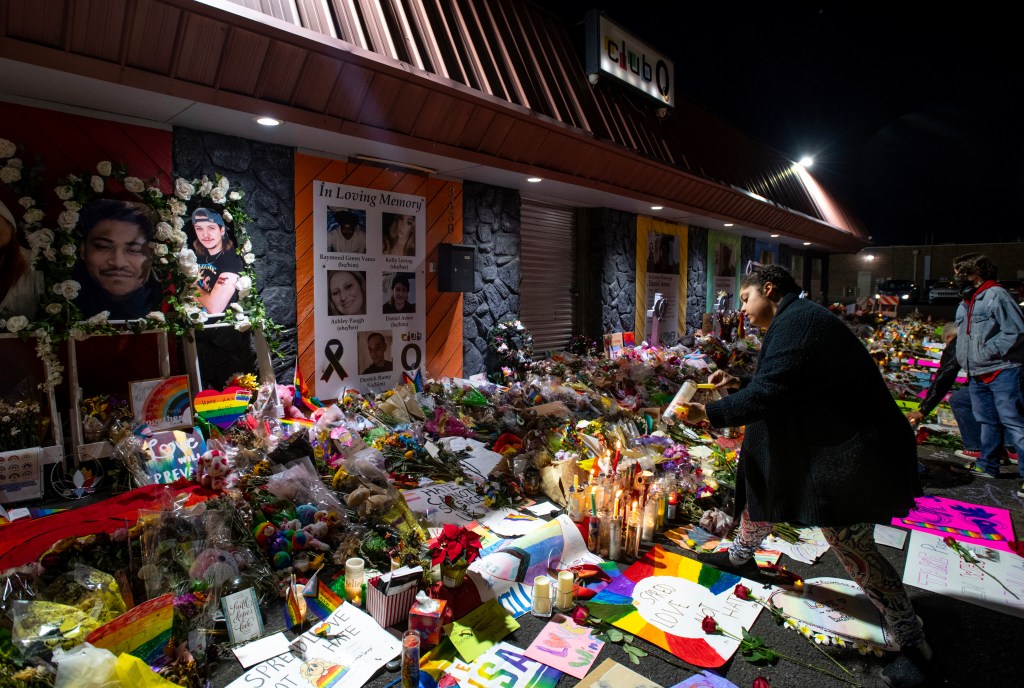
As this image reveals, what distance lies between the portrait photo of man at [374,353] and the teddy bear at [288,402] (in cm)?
112

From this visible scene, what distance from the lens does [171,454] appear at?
430 centimetres

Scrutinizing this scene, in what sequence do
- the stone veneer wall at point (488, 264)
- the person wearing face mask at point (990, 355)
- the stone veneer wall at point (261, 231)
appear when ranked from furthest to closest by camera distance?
the stone veneer wall at point (488, 264) → the person wearing face mask at point (990, 355) → the stone veneer wall at point (261, 231)

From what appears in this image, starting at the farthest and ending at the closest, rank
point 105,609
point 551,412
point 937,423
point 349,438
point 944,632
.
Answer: point 937,423 < point 551,412 < point 349,438 < point 944,632 < point 105,609

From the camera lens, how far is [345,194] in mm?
5953

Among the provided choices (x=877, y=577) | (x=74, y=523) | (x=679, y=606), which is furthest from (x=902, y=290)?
(x=74, y=523)

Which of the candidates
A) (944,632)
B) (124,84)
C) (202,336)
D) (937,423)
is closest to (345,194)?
(202,336)

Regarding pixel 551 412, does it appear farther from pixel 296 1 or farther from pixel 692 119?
pixel 692 119

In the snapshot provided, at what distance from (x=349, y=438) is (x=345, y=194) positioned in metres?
2.74

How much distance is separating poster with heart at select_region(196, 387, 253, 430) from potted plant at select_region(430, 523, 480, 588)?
107 inches

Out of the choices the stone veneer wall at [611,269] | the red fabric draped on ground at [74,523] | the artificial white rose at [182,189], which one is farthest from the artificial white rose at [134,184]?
the stone veneer wall at [611,269]

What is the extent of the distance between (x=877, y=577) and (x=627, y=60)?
734 cm

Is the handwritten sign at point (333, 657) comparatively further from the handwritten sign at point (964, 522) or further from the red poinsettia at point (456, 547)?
the handwritten sign at point (964, 522)

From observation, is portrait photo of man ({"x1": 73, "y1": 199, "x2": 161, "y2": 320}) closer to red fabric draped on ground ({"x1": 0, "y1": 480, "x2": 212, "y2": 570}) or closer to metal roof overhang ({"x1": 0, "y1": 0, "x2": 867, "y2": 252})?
metal roof overhang ({"x1": 0, "y1": 0, "x2": 867, "y2": 252})

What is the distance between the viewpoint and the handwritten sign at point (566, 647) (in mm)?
2637
